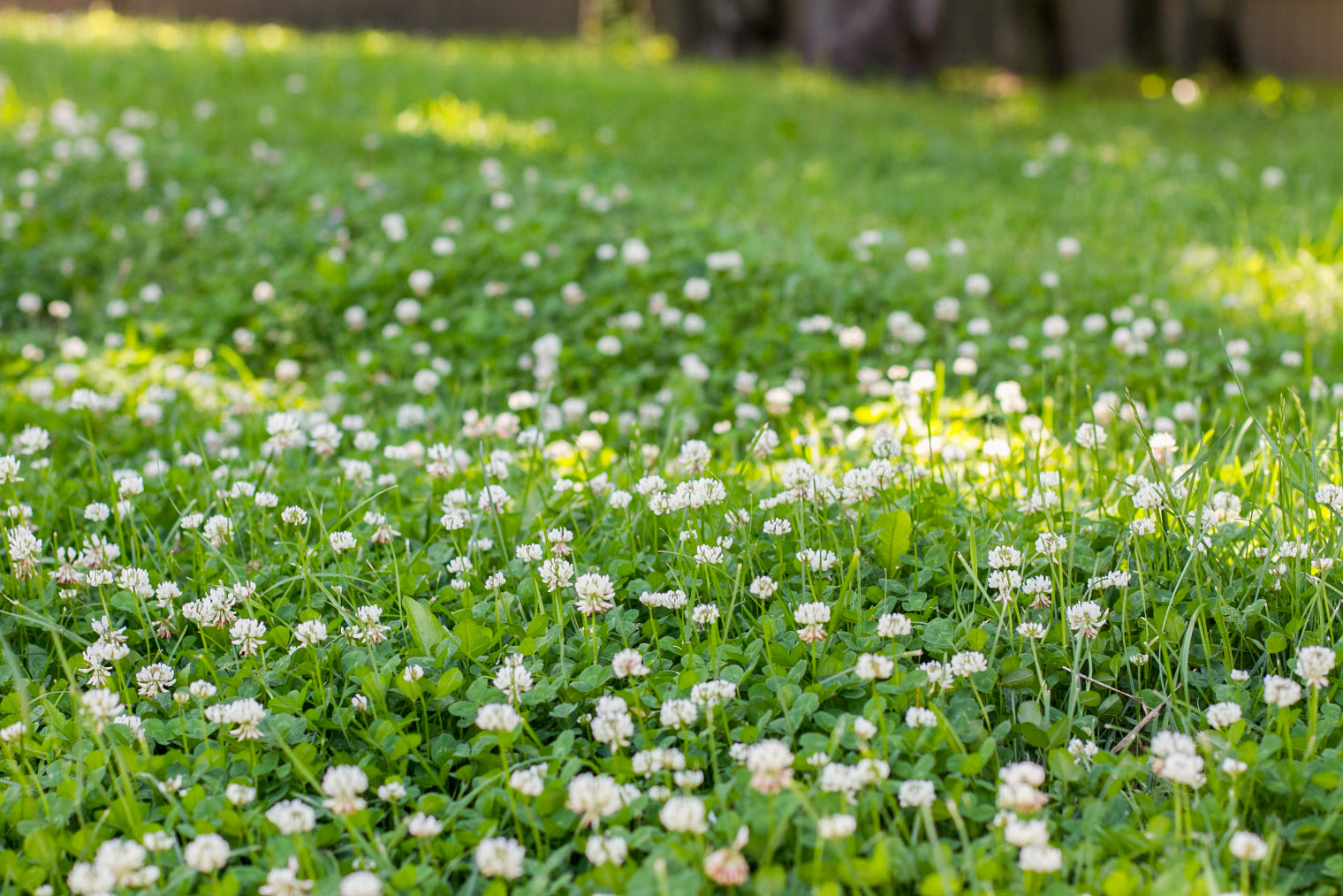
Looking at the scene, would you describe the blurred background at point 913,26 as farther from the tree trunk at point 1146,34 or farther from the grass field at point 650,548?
the grass field at point 650,548

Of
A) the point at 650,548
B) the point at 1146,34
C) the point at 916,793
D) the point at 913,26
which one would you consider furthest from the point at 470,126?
the point at 1146,34

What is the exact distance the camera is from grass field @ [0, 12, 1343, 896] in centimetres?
173

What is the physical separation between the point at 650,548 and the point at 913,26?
1096 cm

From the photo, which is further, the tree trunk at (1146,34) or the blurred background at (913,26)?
the tree trunk at (1146,34)

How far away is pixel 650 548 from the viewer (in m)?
2.58

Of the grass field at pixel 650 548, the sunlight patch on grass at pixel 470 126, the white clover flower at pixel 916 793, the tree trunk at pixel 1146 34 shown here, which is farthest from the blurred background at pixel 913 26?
the white clover flower at pixel 916 793

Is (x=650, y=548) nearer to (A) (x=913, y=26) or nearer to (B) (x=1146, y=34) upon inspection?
(A) (x=913, y=26)

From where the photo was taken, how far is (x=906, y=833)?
171 cm

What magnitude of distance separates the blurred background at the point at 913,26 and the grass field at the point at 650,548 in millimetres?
6958

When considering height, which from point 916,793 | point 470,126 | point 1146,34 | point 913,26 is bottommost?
point 916,793

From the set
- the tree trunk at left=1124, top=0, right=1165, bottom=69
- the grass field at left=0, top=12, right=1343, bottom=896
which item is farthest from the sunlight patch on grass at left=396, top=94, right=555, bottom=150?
the tree trunk at left=1124, top=0, right=1165, bottom=69

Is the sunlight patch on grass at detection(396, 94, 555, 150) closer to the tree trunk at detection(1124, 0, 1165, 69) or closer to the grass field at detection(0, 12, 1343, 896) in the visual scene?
the grass field at detection(0, 12, 1343, 896)

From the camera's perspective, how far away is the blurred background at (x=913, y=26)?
479 inches

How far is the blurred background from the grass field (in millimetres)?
6958
